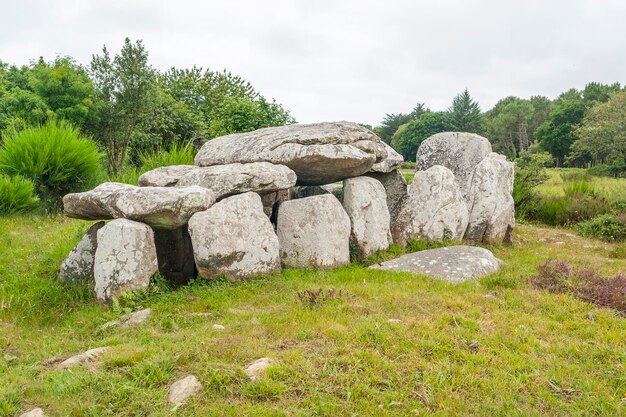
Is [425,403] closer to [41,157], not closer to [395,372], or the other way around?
[395,372]

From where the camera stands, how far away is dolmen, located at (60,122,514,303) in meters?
7.71

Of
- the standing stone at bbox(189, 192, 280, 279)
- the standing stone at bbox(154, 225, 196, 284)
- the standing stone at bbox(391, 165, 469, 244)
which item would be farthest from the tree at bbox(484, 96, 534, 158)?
the standing stone at bbox(154, 225, 196, 284)

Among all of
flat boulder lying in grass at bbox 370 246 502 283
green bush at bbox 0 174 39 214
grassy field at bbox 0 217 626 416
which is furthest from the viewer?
green bush at bbox 0 174 39 214

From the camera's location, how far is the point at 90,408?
3.92 meters

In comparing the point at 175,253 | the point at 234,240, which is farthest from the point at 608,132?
the point at 175,253

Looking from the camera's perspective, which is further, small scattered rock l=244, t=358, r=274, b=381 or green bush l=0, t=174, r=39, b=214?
green bush l=0, t=174, r=39, b=214

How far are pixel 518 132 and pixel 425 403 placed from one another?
87966mm

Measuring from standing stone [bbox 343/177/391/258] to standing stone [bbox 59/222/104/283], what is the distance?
5118mm

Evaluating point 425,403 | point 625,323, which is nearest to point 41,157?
point 425,403

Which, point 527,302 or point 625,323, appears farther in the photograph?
point 527,302

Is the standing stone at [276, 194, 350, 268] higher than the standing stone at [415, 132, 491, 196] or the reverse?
the reverse

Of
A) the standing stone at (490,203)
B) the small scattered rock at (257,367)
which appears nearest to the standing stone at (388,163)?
the standing stone at (490,203)

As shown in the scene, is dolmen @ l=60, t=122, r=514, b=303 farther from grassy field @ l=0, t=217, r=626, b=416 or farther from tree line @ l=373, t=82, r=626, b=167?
tree line @ l=373, t=82, r=626, b=167

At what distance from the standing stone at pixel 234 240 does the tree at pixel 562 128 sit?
64.0 m
